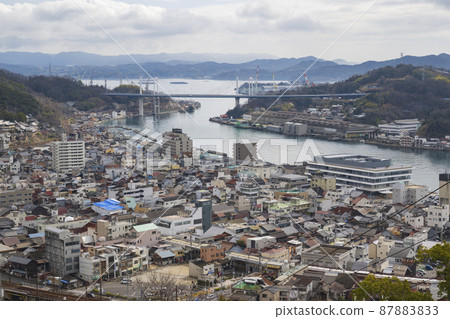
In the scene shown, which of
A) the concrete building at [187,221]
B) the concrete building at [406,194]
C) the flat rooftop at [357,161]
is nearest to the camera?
the concrete building at [187,221]

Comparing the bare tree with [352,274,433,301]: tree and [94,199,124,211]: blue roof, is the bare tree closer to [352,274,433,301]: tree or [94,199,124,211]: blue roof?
[352,274,433,301]: tree

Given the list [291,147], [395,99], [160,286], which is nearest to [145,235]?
[160,286]

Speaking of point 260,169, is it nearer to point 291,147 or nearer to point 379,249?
point 379,249

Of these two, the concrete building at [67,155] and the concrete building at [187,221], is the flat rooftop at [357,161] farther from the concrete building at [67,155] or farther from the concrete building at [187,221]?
the concrete building at [67,155]

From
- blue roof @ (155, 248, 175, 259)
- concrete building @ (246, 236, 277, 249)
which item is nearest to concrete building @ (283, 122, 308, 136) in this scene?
concrete building @ (246, 236, 277, 249)

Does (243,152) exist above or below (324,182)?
above

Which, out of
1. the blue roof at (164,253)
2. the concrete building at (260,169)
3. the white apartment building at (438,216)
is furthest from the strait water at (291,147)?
the blue roof at (164,253)
